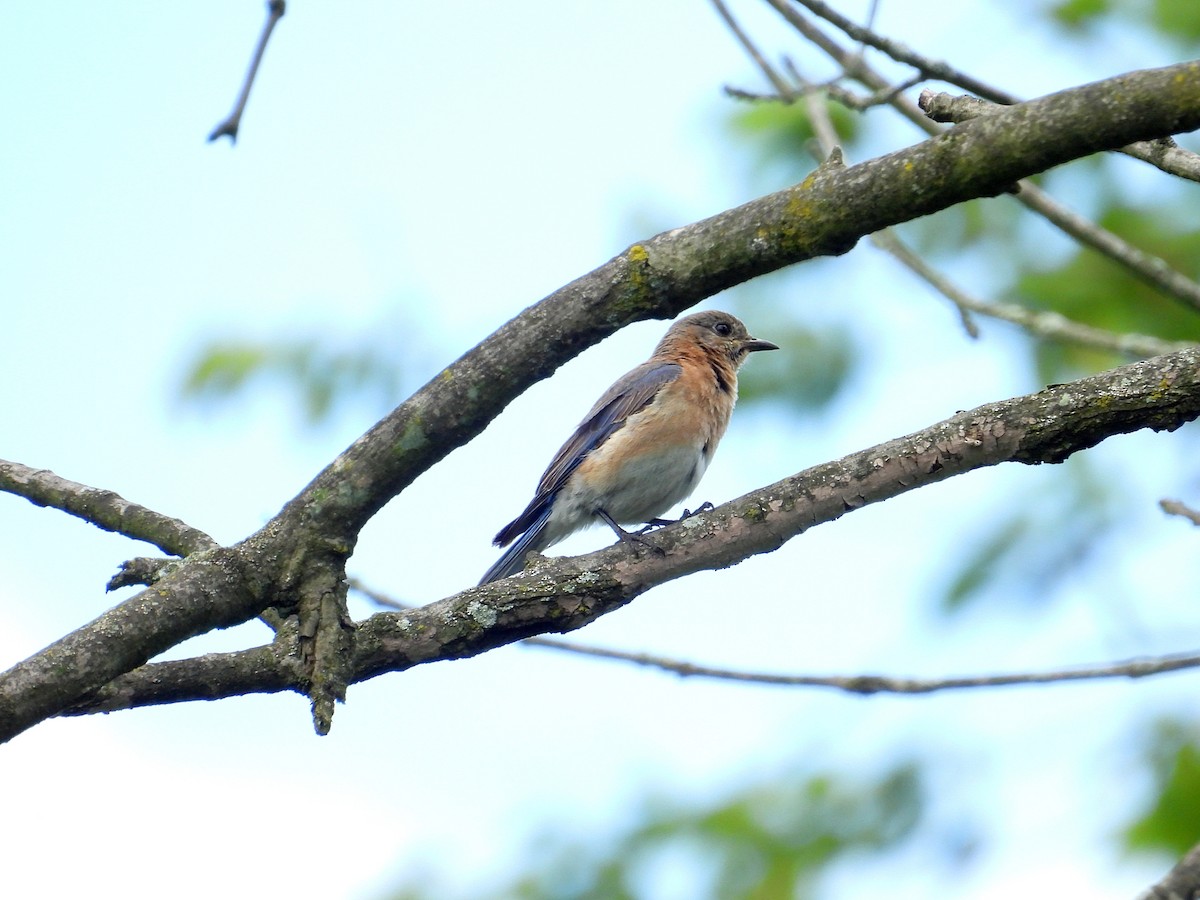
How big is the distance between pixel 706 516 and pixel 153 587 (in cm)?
168

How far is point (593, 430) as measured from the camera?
24.9 feet

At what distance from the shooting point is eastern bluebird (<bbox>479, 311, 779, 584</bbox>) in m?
7.17

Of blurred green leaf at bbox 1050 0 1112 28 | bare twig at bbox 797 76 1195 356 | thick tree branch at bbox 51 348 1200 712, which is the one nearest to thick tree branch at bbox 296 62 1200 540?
thick tree branch at bbox 51 348 1200 712

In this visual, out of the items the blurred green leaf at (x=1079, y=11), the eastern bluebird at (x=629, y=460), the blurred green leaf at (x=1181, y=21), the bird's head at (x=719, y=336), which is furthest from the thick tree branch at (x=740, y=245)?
the bird's head at (x=719, y=336)

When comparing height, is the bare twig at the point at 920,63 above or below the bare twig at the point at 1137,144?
above

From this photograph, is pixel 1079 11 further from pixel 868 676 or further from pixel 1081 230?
pixel 868 676

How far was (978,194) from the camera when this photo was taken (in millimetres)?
3307

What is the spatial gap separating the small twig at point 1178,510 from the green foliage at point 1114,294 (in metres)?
2.81

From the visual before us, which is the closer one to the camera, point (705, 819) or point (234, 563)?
point (234, 563)

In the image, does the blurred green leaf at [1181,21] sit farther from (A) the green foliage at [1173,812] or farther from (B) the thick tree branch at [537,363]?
(B) the thick tree branch at [537,363]

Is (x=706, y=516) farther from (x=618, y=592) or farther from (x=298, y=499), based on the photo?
(x=298, y=499)

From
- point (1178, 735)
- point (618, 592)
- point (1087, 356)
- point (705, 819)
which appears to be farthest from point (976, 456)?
point (705, 819)

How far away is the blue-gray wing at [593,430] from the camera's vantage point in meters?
7.29

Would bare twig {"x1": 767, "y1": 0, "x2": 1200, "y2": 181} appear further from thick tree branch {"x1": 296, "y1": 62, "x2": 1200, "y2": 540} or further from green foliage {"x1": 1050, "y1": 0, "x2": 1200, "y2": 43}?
green foliage {"x1": 1050, "y1": 0, "x2": 1200, "y2": 43}
